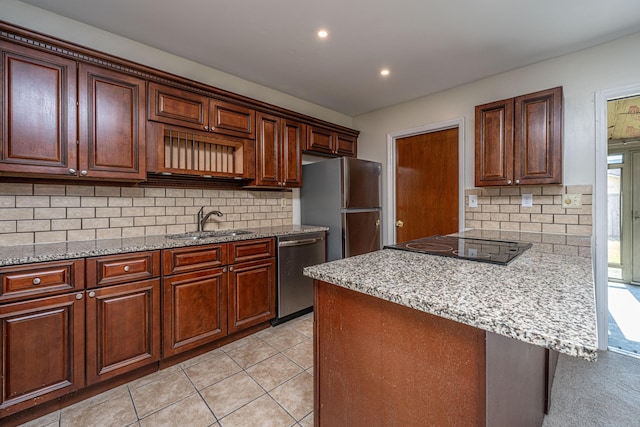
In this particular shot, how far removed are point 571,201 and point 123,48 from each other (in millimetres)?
3825

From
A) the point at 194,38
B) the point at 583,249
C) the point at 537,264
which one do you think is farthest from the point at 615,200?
the point at 194,38

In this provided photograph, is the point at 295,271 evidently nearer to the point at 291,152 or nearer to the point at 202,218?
the point at 202,218

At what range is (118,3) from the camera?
1.77 m

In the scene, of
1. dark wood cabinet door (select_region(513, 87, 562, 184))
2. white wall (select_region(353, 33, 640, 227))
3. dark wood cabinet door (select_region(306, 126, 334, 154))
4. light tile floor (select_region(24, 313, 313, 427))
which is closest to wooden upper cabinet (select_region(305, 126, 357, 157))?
dark wood cabinet door (select_region(306, 126, 334, 154))

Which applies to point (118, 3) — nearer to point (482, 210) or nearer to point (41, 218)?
point (41, 218)

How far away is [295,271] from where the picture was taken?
8.84 feet

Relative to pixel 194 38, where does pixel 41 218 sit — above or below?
below

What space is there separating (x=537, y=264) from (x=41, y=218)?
9.44 ft

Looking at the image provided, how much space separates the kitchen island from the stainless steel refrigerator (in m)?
1.68

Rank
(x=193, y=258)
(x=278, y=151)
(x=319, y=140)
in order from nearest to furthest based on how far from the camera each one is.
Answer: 1. (x=193, y=258)
2. (x=278, y=151)
3. (x=319, y=140)

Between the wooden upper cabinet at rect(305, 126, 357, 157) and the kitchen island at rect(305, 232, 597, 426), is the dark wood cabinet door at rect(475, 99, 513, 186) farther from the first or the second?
the wooden upper cabinet at rect(305, 126, 357, 157)

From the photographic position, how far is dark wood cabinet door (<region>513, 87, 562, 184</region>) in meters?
2.17

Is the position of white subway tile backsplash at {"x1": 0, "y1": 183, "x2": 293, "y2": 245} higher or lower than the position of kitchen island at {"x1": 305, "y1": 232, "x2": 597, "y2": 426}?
higher

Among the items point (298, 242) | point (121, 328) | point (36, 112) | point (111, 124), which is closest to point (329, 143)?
point (298, 242)
